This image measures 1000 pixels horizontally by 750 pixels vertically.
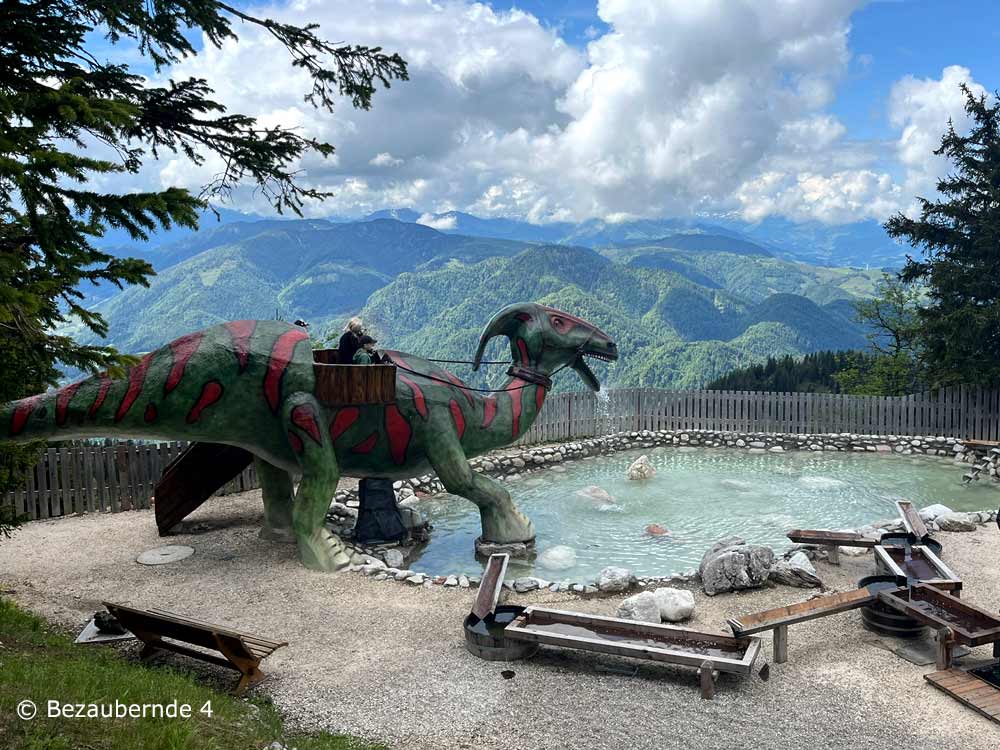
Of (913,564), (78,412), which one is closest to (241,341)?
(78,412)

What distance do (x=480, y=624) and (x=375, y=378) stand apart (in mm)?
3326

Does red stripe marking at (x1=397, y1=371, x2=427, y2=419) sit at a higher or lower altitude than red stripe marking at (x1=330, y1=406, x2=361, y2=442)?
higher

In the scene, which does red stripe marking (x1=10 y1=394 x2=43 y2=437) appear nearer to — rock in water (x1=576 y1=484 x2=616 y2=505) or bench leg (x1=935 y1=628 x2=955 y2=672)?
rock in water (x1=576 y1=484 x2=616 y2=505)

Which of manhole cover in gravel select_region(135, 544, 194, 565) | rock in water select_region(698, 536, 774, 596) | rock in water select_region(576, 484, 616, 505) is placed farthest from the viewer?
rock in water select_region(576, 484, 616, 505)

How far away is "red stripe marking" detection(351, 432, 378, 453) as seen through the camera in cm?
923

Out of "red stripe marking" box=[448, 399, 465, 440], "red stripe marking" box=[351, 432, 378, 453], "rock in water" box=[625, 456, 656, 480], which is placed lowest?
"rock in water" box=[625, 456, 656, 480]

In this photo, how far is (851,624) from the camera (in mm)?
7250

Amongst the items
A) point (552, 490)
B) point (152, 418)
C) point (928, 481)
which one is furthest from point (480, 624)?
point (928, 481)

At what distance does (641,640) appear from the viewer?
6.64 meters

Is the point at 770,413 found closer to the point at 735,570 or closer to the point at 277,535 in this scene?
the point at 735,570

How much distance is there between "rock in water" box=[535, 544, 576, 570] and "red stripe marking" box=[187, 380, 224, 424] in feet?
14.9

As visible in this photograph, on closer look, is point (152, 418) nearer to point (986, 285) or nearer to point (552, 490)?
point (552, 490)

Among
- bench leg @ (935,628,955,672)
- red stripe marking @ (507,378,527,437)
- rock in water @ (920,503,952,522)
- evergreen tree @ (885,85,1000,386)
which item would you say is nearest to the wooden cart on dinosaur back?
red stripe marking @ (507,378,527,437)

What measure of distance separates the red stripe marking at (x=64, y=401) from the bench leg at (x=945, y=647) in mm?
8582
